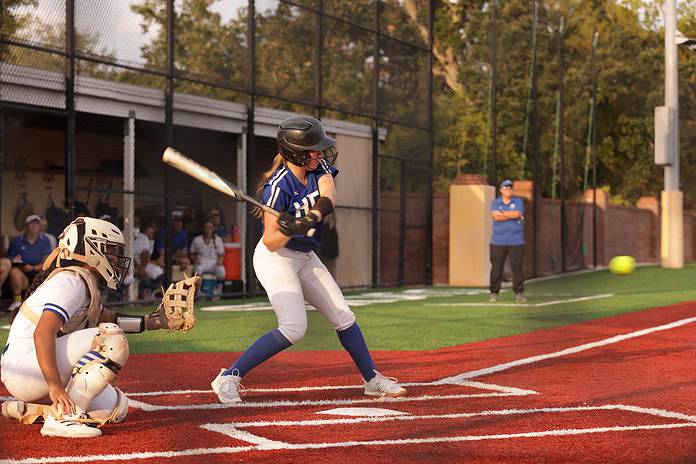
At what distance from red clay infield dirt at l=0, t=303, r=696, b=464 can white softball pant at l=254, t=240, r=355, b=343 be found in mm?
544

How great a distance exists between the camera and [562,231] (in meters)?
32.0

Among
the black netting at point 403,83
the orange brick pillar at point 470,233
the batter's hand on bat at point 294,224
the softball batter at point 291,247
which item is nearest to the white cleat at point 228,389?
the softball batter at point 291,247

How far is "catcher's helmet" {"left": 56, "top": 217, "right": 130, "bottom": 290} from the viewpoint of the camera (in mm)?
6348

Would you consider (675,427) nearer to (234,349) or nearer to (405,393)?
(405,393)

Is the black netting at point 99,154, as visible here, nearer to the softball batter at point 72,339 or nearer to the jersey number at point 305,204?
the jersey number at point 305,204

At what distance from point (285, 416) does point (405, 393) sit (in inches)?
49.5

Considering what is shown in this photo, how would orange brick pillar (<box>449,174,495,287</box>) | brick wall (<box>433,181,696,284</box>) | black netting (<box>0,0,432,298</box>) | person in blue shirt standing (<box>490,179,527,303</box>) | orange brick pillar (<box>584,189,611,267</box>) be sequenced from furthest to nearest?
orange brick pillar (<box>584,189,611,267</box>) → brick wall (<box>433,181,696,284</box>) → orange brick pillar (<box>449,174,495,287</box>) → person in blue shirt standing (<box>490,179,527,303</box>) → black netting (<box>0,0,432,298</box>)

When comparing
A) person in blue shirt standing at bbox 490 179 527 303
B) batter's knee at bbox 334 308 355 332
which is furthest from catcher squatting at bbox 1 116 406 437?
person in blue shirt standing at bbox 490 179 527 303

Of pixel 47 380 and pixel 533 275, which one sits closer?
pixel 47 380

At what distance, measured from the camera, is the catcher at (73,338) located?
6.10 meters

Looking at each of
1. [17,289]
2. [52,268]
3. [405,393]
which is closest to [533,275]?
[17,289]

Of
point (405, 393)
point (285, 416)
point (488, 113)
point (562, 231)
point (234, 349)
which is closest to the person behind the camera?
point (285, 416)

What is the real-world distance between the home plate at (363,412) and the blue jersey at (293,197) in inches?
45.3

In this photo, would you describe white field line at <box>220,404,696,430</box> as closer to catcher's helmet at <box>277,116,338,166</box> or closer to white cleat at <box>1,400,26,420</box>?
white cleat at <box>1,400,26,420</box>
